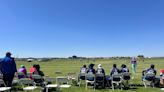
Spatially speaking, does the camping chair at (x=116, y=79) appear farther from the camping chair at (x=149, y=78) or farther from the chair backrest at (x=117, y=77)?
the camping chair at (x=149, y=78)

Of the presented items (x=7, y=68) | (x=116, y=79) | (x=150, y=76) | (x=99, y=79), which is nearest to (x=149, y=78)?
(x=150, y=76)

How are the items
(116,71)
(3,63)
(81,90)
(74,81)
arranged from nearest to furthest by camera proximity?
1. (3,63)
2. (81,90)
3. (116,71)
4. (74,81)

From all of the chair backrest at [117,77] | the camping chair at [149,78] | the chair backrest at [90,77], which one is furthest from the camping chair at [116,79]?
the camping chair at [149,78]

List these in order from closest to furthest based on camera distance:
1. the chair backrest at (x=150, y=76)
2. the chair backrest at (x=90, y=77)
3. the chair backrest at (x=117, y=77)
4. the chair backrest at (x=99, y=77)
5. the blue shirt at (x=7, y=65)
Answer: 1. the blue shirt at (x=7, y=65)
2. the chair backrest at (x=117, y=77)
3. the chair backrest at (x=90, y=77)
4. the chair backrest at (x=99, y=77)
5. the chair backrest at (x=150, y=76)

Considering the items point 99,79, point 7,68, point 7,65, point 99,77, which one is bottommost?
point 99,79

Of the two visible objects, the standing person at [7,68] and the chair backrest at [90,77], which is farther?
the chair backrest at [90,77]

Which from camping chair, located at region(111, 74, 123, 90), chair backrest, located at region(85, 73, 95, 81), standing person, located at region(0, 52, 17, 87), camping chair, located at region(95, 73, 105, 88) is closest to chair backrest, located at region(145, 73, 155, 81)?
camping chair, located at region(111, 74, 123, 90)

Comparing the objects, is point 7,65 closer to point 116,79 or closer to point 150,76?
point 116,79

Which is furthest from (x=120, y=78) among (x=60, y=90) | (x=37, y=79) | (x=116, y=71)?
(x=37, y=79)

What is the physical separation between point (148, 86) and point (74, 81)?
438cm

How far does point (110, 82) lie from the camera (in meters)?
15.8

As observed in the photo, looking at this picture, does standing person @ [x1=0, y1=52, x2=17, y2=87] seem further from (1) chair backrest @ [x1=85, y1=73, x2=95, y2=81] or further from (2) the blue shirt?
(1) chair backrest @ [x1=85, y1=73, x2=95, y2=81]

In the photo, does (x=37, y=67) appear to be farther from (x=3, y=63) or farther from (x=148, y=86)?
(x=148, y=86)

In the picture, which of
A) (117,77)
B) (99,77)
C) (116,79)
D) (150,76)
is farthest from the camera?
(150,76)
